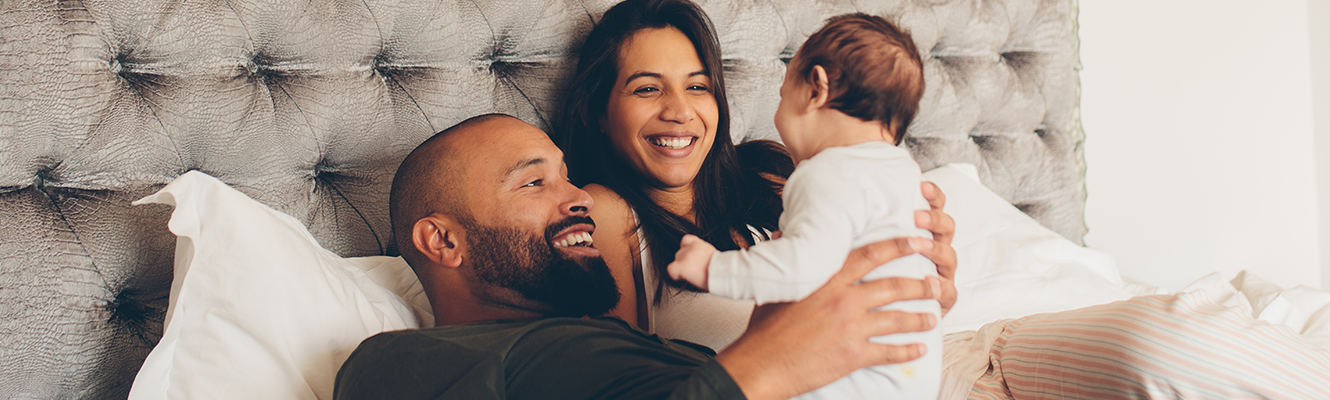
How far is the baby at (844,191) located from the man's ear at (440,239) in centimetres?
49

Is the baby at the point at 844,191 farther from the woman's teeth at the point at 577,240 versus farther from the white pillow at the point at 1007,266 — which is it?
the white pillow at the point at 1007,266

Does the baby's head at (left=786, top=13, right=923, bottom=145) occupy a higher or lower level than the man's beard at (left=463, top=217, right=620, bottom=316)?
higher

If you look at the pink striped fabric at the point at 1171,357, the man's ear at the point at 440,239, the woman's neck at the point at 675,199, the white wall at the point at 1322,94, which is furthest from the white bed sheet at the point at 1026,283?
the white wall at the point at 1322,94

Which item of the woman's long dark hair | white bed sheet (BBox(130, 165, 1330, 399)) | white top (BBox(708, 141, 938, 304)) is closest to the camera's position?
white top (BBox(708, 141, 938, 304))

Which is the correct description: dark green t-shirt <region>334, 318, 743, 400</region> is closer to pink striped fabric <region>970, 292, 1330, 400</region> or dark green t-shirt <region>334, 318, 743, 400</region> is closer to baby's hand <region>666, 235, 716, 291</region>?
baby's hand <region>666, 235, 716, 291</region>

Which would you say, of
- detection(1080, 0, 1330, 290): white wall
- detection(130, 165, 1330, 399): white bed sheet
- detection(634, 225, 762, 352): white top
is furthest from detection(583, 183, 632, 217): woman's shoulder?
detection(1080, 0, 1330, 290): white wall

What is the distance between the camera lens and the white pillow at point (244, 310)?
88 centimetres

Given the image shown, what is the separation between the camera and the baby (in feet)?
2.24

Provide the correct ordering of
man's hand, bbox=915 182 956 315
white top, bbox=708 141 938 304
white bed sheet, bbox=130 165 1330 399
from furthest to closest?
white bed sheet, bbox=130 165 1330 399 < man's hand, bbox=915 182 956 315 < white top, bbox=708 141 938 304

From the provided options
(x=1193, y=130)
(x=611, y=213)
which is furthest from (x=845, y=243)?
(x=1193, y=130)

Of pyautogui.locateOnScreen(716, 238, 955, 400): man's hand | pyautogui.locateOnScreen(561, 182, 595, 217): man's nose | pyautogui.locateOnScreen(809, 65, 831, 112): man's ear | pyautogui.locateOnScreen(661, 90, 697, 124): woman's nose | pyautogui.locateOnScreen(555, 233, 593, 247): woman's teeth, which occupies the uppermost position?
pyautogui.locateOnScreen(809, 65, 831, 112): man's ear

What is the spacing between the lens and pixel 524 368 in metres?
0.79

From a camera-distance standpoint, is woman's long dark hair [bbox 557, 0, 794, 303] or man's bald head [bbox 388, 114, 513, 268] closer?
man's bald head [bbox 388, 114, 513, 268]

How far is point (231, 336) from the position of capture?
35.3 inches
